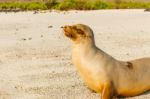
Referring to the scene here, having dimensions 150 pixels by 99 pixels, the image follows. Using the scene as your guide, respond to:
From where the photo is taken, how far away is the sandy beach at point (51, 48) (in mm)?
7798

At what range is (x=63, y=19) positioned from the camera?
18406 millimetres

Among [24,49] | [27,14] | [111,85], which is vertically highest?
[111,85]

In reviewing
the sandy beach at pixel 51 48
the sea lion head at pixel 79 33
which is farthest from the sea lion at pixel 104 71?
the sandy beach at pixel 51 48

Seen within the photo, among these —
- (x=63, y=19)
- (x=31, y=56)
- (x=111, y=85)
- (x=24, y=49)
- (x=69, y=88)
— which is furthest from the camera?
(x=63, y=19)

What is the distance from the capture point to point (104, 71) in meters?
6.87

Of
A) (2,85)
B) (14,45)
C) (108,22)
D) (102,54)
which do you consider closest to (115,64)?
(102,54)

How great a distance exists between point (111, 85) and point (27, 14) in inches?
552

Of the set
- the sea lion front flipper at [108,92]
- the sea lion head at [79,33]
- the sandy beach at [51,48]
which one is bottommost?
the sandy beach at [51,48]

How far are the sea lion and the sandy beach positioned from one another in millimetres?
222

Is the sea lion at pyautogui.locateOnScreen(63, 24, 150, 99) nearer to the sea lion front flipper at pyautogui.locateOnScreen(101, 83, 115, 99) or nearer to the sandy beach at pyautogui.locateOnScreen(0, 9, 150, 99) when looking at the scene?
the sea lion front flipper at pyautogui.locateOnScreen(101, 83, 115, 99)

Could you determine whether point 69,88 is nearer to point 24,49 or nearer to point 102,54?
point 102,54

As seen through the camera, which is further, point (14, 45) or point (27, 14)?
point (27, 14)

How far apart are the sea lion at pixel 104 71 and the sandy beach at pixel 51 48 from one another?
0.22 metres

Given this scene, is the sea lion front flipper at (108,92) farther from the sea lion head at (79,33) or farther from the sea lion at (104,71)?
the sea lion head at (79,33)
